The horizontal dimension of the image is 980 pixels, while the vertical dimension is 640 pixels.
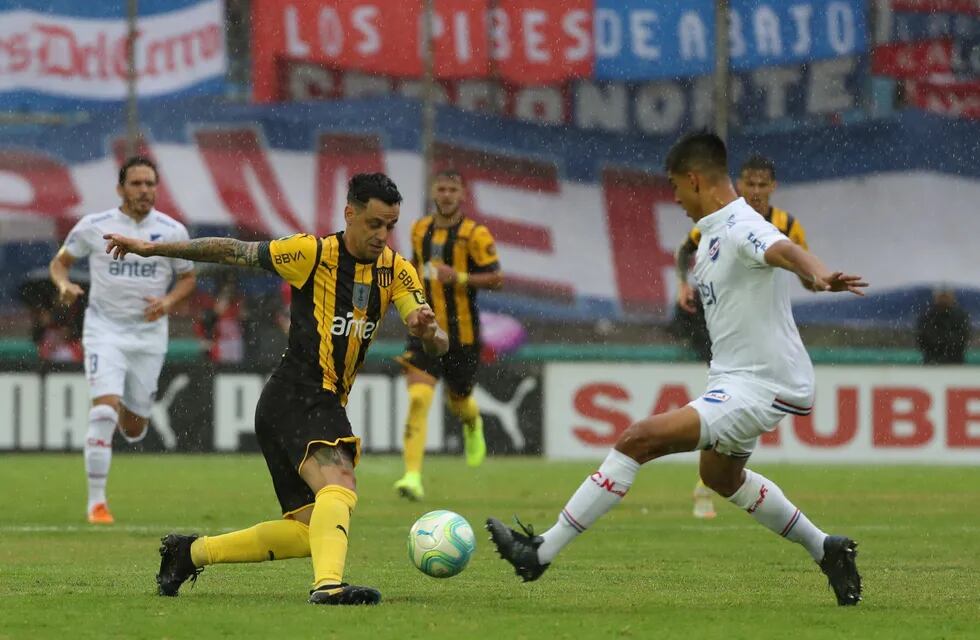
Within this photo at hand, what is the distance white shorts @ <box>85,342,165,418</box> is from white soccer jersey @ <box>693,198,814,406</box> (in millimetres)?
5921

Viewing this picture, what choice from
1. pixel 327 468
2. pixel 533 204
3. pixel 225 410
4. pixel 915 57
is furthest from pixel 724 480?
pixel 533 204

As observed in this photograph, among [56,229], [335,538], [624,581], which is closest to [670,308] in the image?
[56,229]

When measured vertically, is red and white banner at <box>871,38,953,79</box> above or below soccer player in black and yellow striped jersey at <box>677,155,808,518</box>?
above

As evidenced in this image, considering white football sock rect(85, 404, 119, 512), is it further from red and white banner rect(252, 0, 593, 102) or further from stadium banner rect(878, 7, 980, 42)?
stadium banner rect(878, 7, 980, 42)

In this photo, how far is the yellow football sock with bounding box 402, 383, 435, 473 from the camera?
14352 mm

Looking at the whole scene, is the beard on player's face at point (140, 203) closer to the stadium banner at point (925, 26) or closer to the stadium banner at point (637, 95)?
the stadium banner at point (637, 95)

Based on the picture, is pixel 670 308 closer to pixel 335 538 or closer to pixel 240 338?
pixel 240 338

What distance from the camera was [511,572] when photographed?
945cm

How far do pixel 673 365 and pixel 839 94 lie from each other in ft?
25.4

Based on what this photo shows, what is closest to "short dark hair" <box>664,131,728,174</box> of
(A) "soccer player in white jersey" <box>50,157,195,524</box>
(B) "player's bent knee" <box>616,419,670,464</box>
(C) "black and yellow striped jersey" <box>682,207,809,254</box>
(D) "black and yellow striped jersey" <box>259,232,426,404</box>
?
(B) "player's bent knee" <box>616,419,670,464</box>

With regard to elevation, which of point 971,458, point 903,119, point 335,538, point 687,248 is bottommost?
point 971,458

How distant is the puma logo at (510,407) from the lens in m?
20.3

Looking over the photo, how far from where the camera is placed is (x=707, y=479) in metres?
8.31

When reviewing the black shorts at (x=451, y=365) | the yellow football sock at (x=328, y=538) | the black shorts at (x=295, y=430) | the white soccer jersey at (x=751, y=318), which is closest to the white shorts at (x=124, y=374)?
the black shorts at (x=451, y=365)
